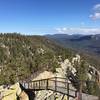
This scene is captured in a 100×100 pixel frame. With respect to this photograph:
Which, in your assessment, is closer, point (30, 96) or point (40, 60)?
point (30, 96)

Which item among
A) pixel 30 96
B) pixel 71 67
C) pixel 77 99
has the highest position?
pixel 77 99

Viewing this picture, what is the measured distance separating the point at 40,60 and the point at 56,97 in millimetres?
110921

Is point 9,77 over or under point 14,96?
under

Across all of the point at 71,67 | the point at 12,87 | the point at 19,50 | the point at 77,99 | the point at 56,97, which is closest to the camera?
the point at 77,99

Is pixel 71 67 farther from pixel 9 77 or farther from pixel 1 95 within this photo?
pixel 1 95

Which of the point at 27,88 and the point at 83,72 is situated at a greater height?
the point at 27,88

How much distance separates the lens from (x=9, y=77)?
102688 millimetres

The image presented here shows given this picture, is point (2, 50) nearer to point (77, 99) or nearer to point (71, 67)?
point (71, 67)

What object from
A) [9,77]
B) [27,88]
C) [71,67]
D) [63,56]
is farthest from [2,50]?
[27,88]

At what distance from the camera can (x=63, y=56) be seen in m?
182

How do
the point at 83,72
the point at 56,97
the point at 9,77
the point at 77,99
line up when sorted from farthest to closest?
1. the point at 83,72
2. the point at 9,77
3. the point at 56,97
4. the point at 77,99

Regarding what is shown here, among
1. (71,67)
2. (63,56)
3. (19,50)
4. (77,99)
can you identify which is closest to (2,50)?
(19,50)

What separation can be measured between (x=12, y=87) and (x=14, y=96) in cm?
153

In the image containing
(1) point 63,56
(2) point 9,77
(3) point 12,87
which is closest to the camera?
(3) point 12,87
